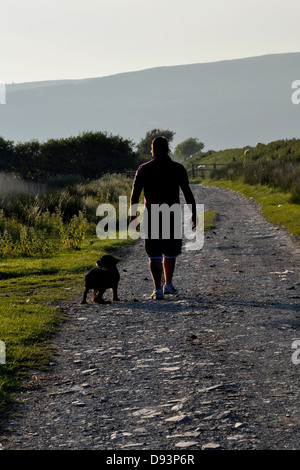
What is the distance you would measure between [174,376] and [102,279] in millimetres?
4100

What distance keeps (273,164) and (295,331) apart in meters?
32.4

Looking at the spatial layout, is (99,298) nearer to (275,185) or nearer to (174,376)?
(174,376)

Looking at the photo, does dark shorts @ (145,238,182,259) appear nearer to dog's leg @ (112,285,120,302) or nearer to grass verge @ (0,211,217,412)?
dog's leg @ (112,285,120,302)

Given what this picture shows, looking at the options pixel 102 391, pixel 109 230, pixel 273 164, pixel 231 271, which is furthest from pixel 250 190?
pixel 102 391

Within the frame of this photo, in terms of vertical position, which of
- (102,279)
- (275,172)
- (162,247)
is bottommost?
(102,279)

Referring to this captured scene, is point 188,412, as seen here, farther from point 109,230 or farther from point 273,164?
point 273,164

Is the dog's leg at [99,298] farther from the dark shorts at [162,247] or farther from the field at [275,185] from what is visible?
the field at [275,185]

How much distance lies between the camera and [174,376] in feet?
20.0

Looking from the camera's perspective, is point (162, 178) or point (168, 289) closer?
point (162, 178)

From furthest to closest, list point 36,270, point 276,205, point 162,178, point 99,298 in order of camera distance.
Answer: point 276,205, point 36,270, point 99,298, point 162,178

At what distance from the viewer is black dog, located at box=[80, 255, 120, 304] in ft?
32.7

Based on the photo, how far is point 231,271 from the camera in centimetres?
1291

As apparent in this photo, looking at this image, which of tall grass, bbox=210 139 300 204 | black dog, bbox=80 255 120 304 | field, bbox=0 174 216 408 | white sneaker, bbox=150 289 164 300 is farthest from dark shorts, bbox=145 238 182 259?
tall grass, bbox=210 139 300 204

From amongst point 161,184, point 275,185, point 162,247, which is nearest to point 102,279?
point 162,247
